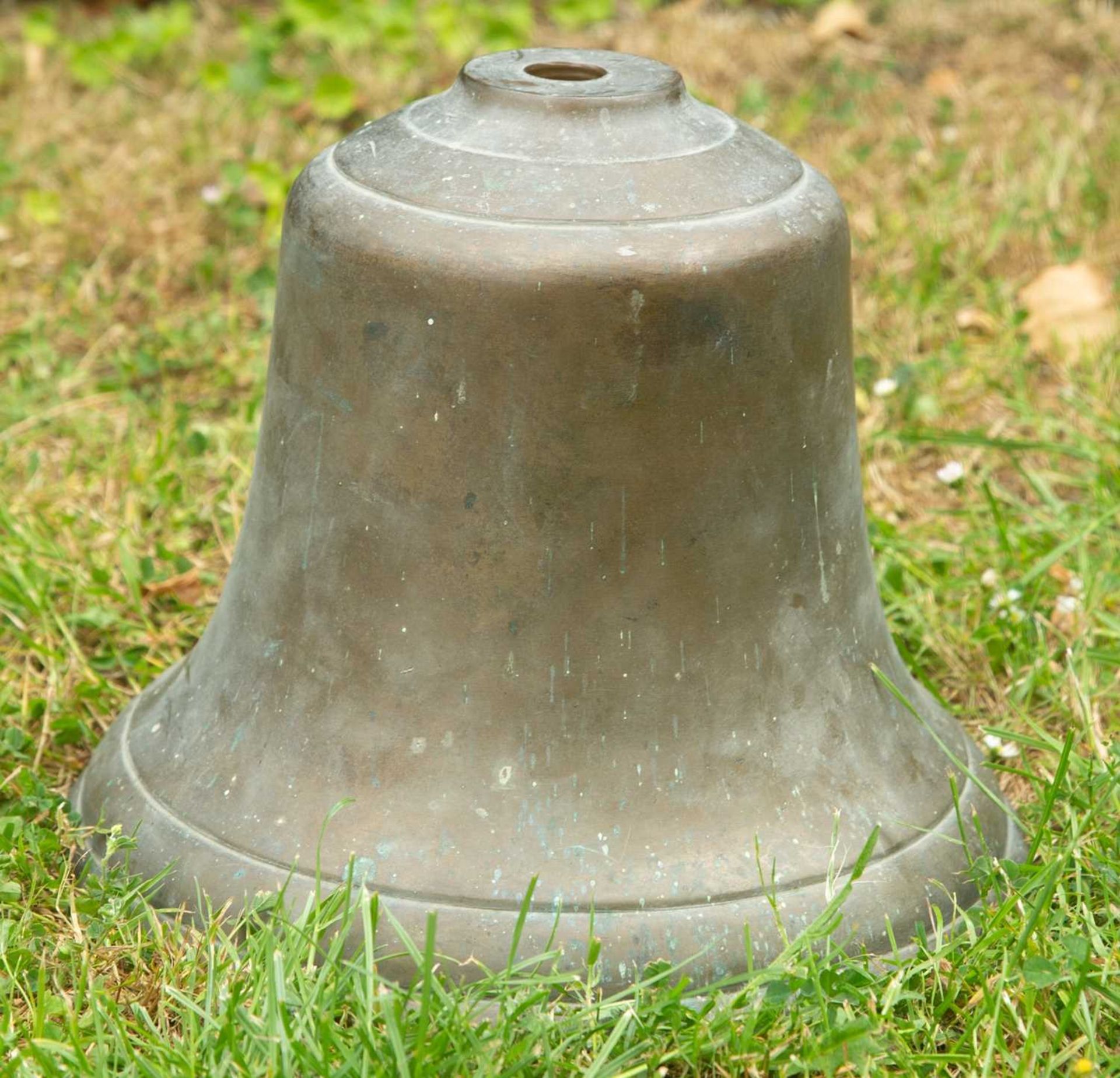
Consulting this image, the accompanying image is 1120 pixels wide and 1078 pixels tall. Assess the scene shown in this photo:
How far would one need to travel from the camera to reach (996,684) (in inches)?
90.7

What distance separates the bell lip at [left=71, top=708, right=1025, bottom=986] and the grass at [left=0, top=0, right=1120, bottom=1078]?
34mm

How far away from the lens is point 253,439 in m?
2.92

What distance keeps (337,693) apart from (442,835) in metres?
0.20

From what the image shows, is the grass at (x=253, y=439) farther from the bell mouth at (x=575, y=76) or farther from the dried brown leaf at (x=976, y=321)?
the bell mouth at (x=575, y=76)

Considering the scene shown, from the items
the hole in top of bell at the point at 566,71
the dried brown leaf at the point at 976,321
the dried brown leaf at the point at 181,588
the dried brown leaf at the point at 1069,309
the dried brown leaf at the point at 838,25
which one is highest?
the hole in top of bell at the point at 566,71

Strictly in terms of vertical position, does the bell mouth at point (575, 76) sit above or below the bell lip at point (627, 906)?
above

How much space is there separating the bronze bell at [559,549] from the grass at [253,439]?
0.09 m

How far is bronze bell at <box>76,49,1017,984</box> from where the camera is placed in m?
1.52

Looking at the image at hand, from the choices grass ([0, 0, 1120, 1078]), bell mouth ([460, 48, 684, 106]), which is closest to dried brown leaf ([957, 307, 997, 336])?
grass ([0, 0, 1120, 1078])

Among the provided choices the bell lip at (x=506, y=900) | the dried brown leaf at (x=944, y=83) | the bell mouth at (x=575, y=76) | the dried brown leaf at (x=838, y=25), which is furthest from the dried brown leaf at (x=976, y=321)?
the dried brown leaf at (x=838, y=25)

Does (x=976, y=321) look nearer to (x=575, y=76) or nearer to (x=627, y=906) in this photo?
(x=575, y=76)

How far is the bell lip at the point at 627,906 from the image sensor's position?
1587 millimetres

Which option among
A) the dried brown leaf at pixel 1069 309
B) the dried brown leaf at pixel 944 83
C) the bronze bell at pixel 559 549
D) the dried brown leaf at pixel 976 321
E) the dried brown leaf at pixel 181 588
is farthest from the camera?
the dried brown leaf at pixel 944 83

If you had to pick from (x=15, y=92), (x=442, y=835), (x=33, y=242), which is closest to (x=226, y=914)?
(x=442, y=835)
